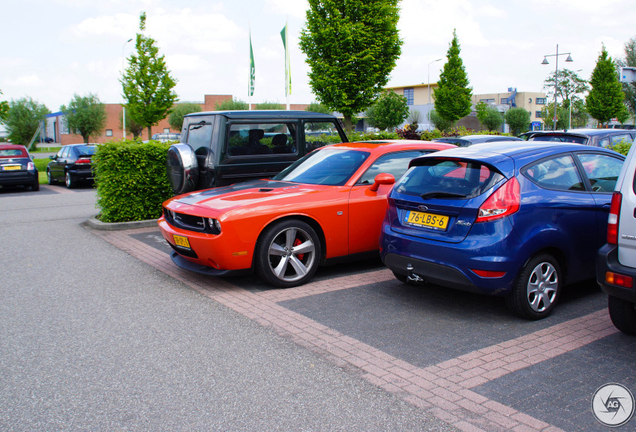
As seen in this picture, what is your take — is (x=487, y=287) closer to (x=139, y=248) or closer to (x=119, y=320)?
(x=119, y=320)

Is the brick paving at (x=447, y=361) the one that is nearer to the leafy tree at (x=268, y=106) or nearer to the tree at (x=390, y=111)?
the tree at (x=390, y=111)

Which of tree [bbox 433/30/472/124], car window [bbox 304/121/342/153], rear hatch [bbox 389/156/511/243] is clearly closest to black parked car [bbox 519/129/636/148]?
car window [bbox 304/121/342/153]

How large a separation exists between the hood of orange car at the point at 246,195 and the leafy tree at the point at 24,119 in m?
61.1

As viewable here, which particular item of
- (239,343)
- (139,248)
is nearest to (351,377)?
(239,343)

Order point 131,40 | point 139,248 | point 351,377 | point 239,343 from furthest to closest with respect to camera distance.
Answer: point 131,40
point 139,248
point 239,343
point 351,377

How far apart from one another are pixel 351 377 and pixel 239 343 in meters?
1.12

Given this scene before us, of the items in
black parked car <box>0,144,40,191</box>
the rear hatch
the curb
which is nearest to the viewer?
the rear hatch

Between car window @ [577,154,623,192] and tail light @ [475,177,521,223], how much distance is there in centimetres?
122

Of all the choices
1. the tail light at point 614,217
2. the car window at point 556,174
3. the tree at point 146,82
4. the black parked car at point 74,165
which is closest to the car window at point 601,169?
the car window at point 556,174

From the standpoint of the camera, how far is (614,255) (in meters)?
4.09

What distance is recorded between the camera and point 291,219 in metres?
6.01

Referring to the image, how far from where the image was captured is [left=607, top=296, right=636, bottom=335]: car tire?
440cm

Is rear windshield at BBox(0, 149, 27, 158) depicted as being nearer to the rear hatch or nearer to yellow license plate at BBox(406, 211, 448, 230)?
the rear hatch

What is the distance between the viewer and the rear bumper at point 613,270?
12.8ft
